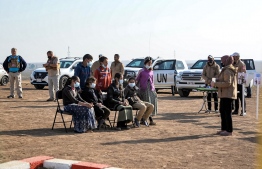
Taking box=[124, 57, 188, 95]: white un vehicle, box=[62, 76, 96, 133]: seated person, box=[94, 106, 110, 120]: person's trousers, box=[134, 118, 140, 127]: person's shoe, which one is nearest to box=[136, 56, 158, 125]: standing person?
box=[134, 118, 140, 127]: person's shoe

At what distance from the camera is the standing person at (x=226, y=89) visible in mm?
10773

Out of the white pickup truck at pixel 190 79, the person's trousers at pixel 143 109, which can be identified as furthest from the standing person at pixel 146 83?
the white pickup truck at pixel 190 79

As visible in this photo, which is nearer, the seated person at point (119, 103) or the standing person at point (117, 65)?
the seated person at point (119, 103)

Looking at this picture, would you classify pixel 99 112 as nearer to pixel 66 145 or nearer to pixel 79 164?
pixel 66 145

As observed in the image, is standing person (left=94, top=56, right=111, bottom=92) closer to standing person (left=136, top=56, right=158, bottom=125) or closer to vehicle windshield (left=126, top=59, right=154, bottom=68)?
standing person (left=136, top=56, right=158, bottom=125)

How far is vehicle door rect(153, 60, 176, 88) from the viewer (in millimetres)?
24188

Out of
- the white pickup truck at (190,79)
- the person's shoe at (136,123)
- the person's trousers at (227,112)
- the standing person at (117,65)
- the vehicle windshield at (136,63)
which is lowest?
the person's shoe at (136,123)

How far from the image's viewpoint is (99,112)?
38.3ft

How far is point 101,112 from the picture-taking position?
38.2 ft

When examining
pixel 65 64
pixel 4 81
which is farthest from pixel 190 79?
pixel 4 81

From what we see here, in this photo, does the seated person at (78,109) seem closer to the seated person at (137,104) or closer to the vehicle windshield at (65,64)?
the seated person at (137,104)

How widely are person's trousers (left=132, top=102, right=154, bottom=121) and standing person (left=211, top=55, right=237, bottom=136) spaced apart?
1.94 m

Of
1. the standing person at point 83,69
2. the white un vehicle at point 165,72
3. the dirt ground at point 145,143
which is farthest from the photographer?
the white un vehicle at point 165,72

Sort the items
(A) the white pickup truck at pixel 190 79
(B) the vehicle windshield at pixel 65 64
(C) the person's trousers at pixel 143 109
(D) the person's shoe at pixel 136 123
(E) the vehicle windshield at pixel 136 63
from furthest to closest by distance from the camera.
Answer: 1. (B) the vehicle windshield at pixel 65 64
2. (E) the vehicle windshield at pixel 136 63
3. (A) the white pickup truck at pixel 190 79
4. (D) the person's shoe at pixel 136 123
5. (C) the person's trousers at pixel 143 109
